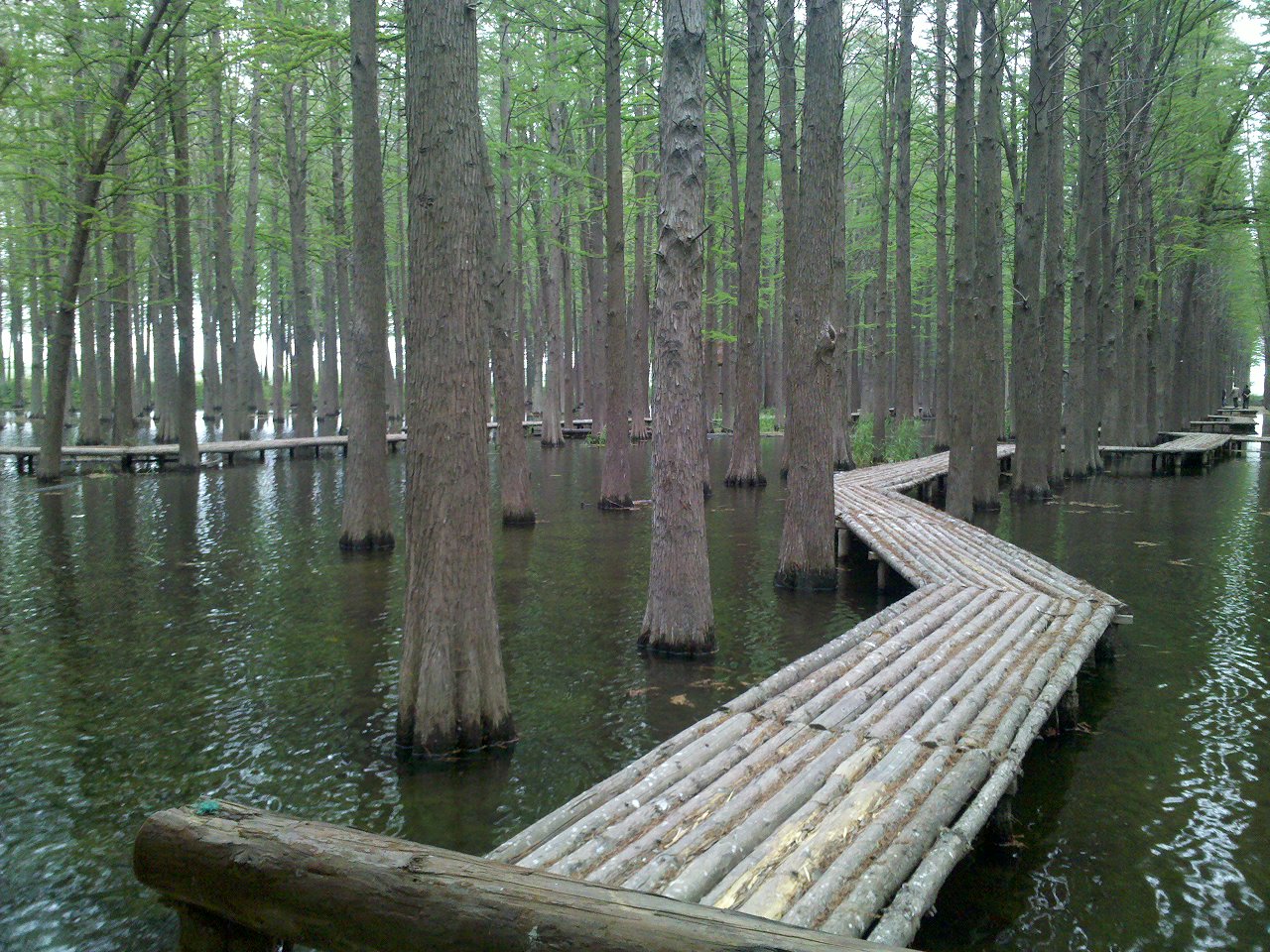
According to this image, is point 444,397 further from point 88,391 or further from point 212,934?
point 88,391

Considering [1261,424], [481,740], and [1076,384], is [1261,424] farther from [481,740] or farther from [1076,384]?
[481,740]

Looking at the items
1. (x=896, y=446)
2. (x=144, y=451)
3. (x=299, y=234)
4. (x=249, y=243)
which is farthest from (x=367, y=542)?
(x=249, y=243)

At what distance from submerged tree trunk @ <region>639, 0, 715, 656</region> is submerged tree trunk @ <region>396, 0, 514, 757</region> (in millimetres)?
2010

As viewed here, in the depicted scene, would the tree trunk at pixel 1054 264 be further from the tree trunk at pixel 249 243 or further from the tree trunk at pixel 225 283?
the tree trunk at pixel 249 243

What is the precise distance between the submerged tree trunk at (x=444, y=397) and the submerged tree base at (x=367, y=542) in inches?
265

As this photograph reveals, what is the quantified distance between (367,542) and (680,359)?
6323mm

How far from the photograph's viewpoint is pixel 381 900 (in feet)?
7.73

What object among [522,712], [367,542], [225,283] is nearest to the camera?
[522,712]

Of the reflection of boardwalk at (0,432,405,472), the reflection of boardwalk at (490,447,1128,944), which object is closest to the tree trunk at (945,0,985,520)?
the reflection of boardwalk at (490,447,1128,944)

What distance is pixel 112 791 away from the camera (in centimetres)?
486

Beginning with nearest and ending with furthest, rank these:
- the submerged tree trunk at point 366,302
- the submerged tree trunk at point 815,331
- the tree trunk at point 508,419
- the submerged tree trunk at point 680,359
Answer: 1. the submerged tree trunk at point 680,359
2. the submerged tree trunk at point 815,331
3. the submerged tree trunk at point 366,302
4. the tree trunk at point 508,419

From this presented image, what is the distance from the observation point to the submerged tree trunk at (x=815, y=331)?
918 cm

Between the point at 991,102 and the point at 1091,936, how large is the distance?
42.7 ft

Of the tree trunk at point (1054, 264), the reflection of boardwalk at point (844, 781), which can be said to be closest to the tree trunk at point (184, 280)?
the tree trunk at point (1054, 264)
